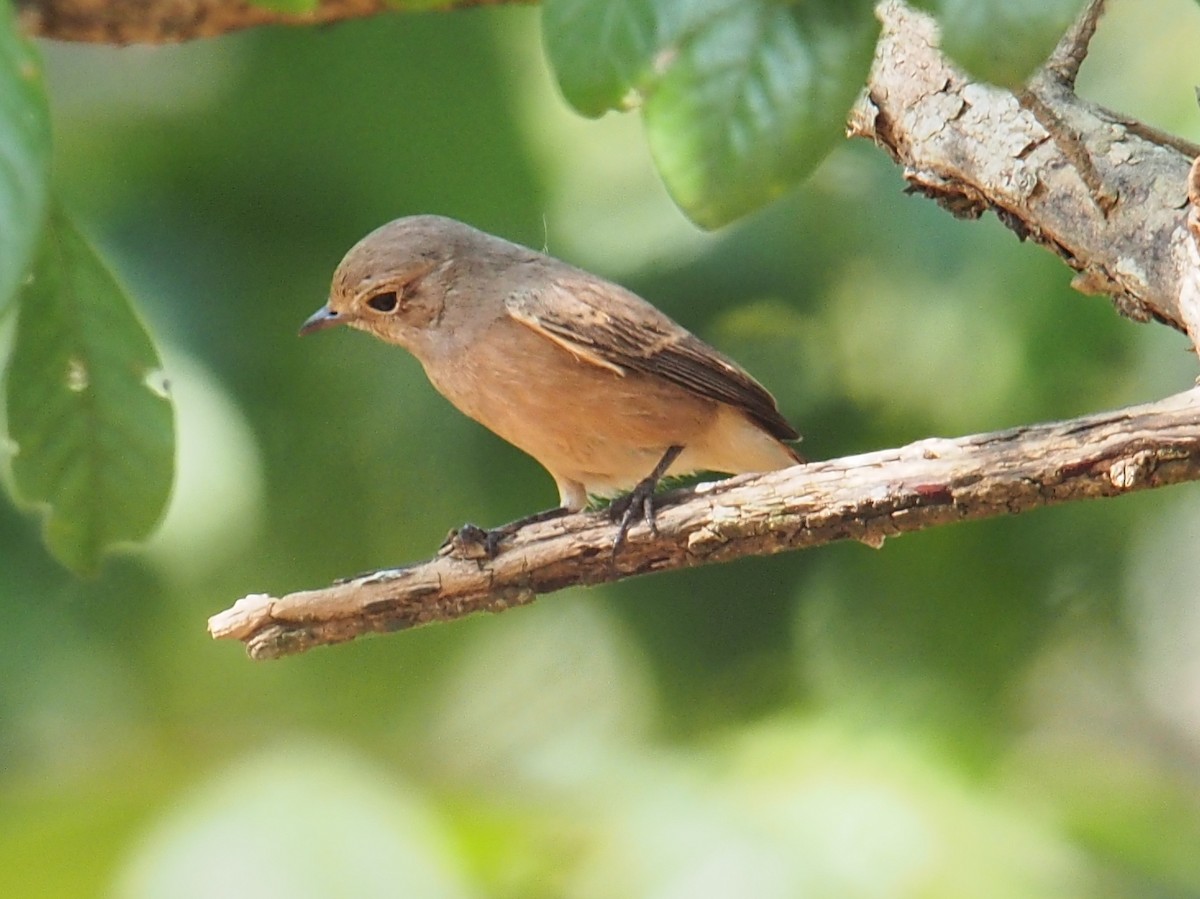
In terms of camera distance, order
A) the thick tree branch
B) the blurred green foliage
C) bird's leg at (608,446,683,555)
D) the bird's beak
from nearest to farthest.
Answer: the thick tree branch < bird's leg at (608,446,683,555) < the bird's beak < the blurred green foliage

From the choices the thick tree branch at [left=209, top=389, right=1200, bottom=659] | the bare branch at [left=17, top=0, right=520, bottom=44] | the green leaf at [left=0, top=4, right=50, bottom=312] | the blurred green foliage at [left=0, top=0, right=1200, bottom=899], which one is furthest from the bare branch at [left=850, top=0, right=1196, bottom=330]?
the blurred green foliage at [left=0, top=0, right=1200, bottom=899]

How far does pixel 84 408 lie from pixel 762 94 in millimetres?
1223

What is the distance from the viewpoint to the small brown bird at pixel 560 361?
3.58 metres

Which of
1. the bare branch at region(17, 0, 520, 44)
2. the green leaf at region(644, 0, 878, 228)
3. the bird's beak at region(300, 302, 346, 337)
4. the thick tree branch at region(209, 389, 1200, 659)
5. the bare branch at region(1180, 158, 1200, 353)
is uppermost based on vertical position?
the bird's beak at region(300, 302, 346, 337)

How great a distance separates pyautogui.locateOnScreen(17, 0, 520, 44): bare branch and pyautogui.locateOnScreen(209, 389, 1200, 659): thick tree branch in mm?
1119

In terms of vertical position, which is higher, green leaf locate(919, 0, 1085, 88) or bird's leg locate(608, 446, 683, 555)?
bird's leg locate(608, 446, 683, 555)

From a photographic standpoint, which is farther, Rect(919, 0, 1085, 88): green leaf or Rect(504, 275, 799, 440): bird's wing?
Rect(504, 275, 799, 440): bird's wing

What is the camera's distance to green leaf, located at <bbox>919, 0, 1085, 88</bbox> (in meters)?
0.99

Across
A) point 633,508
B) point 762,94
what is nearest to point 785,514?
point 633,508

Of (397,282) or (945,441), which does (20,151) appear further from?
(397,282)

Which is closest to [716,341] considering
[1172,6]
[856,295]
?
[856,295]

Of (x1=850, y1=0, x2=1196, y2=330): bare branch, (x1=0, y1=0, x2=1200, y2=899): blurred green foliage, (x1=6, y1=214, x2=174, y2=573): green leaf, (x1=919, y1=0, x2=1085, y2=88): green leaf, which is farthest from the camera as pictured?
(x1=0, y1=0, x2=1200, y2=899): blurred green foliage

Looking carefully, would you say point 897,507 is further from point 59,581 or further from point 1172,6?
point 59,581

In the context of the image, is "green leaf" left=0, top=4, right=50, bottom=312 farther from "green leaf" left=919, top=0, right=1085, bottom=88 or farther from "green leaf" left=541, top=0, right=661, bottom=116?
"green leaf" left=919, top=0, right=1085, bottom=88
